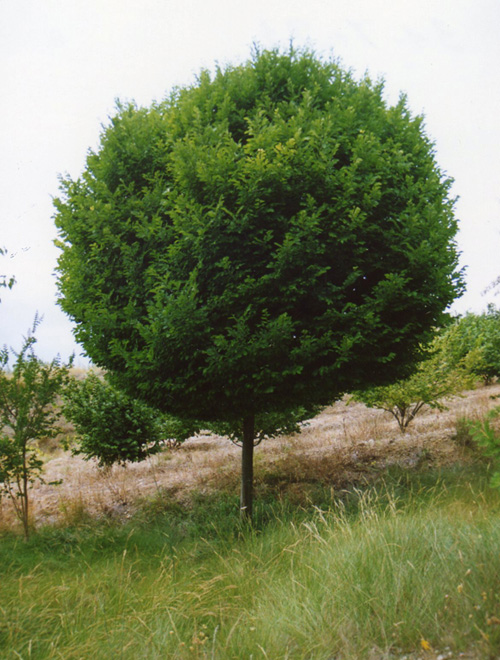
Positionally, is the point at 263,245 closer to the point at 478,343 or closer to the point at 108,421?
the point at 108,421

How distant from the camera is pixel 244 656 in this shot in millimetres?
3707

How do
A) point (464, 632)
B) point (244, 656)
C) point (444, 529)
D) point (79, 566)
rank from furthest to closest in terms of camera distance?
point (79, 566), point (444, 529), point (244, 656), point (464, 632)

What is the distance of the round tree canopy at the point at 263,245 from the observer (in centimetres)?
668

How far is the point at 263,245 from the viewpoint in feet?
22.3

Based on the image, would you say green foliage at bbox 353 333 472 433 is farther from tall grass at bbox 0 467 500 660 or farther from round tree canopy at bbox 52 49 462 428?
tall grass at bbox 0 467 500 660

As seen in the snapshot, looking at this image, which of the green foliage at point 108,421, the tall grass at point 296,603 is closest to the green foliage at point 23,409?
the tall grass at point 296,603

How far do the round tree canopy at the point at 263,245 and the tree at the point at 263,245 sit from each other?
0.03 m

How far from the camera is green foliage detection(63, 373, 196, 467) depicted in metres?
14.1

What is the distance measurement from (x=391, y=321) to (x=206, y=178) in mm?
3311

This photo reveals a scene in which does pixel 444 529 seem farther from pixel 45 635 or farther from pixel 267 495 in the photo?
pixel 267 495

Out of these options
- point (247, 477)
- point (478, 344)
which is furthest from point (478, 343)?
point (247, 477)

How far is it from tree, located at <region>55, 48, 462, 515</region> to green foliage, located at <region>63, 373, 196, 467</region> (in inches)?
251

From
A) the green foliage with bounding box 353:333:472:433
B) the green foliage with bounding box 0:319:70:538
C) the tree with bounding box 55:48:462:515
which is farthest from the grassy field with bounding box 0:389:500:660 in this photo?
the green foliage with bounding box 353:333:472:433

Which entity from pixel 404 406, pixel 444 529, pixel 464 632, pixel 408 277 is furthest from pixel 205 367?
pixel 404 406
